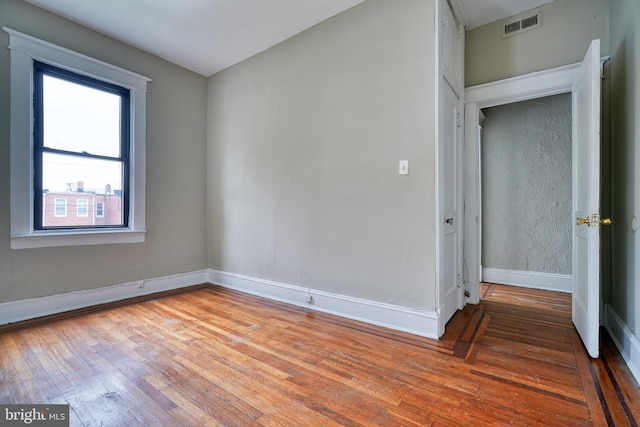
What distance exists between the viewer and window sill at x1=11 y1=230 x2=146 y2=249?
2.68 metres

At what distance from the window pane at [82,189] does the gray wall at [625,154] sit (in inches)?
180

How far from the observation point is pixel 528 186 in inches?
150

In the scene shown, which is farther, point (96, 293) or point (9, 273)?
point (96, 293)

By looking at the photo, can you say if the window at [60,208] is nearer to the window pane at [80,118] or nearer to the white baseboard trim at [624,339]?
the window pane at [80,118]

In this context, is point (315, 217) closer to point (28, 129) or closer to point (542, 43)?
point (542, 43)

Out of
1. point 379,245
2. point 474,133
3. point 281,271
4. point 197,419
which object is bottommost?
point 197,419

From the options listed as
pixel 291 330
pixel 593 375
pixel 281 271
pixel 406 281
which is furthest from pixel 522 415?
pixel 281 271

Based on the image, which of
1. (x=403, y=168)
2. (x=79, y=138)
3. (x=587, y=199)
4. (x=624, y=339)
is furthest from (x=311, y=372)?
(x=79, y=138)

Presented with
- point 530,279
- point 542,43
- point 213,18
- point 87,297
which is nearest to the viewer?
point 542,43

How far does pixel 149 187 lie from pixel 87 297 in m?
1.34

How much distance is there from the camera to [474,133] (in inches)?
120

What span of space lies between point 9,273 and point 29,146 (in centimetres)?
Answer: 115

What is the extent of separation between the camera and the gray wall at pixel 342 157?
240cm

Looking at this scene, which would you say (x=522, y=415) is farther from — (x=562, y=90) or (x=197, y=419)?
(x=562, y=90)
